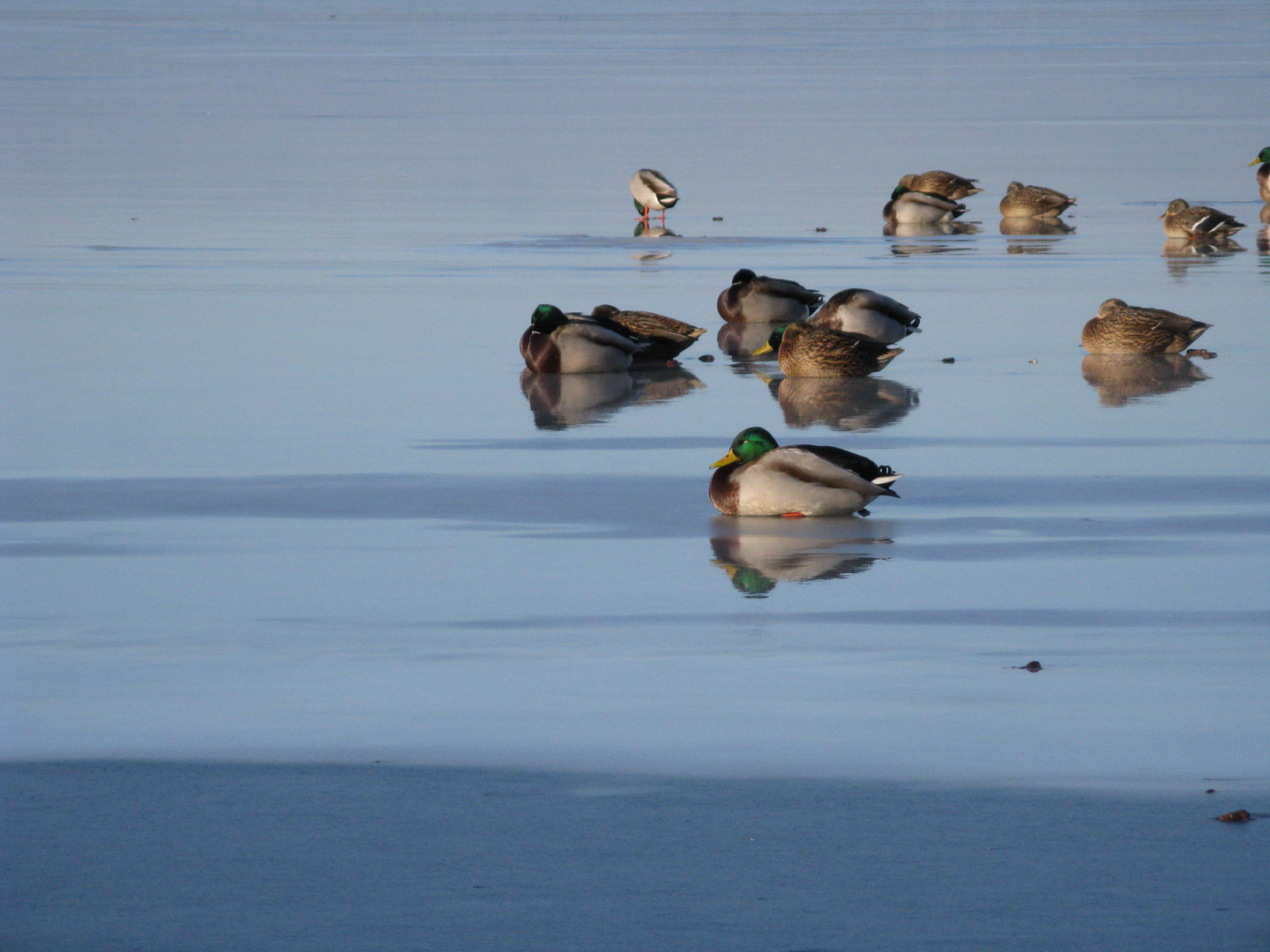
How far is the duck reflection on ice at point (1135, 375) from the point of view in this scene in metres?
13.2

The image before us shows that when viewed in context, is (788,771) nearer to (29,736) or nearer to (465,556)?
(29,736)

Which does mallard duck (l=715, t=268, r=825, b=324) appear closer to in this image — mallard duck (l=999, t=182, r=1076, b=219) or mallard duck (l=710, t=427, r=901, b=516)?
mallard duck (l=710, t=427, r=901, b=516)

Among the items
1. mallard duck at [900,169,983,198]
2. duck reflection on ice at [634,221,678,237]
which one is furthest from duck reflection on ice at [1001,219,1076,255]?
duck reflection on ice at [634,221,678,237]

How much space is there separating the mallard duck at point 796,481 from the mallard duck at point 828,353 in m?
4.44

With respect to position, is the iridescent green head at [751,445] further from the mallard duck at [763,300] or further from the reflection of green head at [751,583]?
the mallard duck at [763,300]

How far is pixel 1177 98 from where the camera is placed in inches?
1654

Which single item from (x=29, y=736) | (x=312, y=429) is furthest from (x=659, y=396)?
(x=29, y=736)

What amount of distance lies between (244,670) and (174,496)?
10.4 ft

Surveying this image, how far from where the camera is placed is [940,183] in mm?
24719

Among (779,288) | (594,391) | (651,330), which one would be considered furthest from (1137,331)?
(594,391)

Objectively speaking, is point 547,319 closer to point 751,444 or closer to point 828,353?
point 828,353

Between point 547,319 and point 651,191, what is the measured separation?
1025 cm

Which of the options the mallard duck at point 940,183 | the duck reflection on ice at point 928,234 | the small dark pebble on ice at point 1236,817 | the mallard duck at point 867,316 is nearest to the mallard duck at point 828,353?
the mallard duck at point 867,316

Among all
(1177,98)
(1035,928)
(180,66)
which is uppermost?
(180,66)
